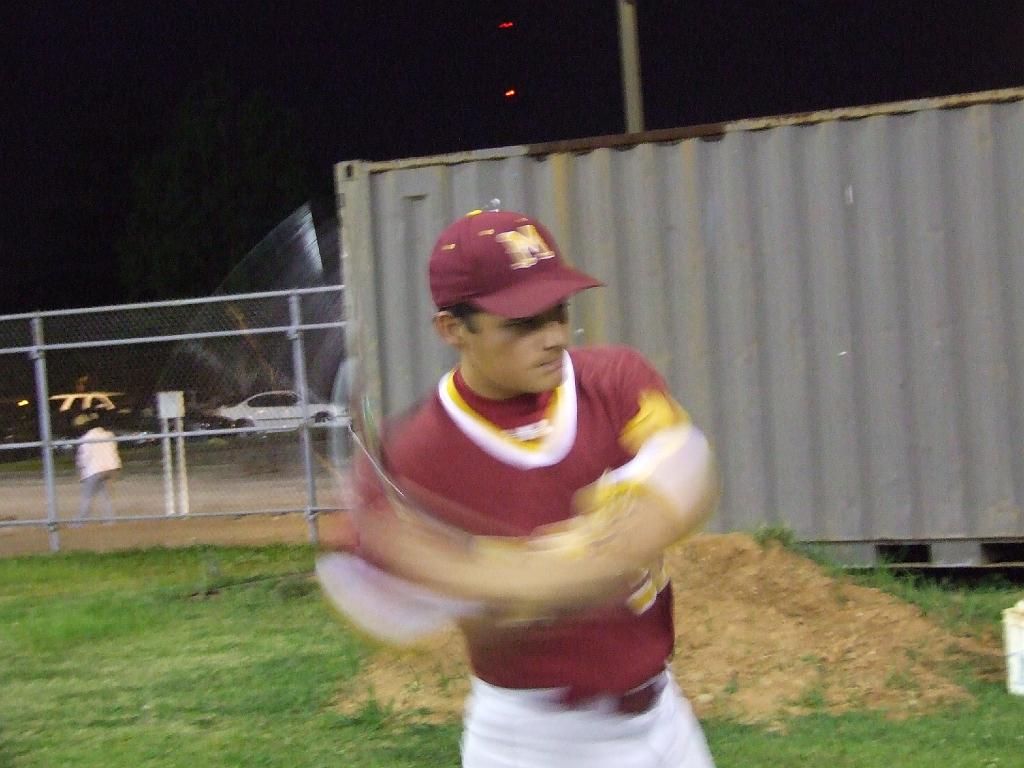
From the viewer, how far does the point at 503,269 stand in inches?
83.5

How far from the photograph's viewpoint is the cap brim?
2.08 metres

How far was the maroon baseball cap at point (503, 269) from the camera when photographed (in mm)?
2098

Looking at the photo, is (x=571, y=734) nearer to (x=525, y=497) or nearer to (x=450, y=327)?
(x=525, y=497)

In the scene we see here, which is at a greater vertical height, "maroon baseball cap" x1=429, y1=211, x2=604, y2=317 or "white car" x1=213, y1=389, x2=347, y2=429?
"maroon baseball cap" x1=429, y1=211, x2=604, y2=317

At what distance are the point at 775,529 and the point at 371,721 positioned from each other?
2948 millimetres

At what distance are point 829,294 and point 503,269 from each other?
5.99 meters

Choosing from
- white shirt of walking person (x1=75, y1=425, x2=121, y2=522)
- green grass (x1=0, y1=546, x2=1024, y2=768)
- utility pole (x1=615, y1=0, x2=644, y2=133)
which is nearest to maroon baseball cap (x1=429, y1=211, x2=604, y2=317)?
green grass (x1=0, y1=546, x2=1024, y2=768)

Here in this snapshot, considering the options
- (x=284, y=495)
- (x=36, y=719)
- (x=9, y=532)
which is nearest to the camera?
(x=36, y=719)

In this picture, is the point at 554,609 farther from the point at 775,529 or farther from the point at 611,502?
the point at 775,529

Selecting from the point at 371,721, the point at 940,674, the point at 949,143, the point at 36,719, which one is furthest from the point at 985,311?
the point at 36,719

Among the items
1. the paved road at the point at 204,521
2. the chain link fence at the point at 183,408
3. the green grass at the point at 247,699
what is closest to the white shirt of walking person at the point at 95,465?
the chain link fence at the point at 183,408

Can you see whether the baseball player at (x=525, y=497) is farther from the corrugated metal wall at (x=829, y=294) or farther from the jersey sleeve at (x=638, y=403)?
the corrugated metal wall at (x=829, y=294)

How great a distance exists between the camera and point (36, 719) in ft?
20.4

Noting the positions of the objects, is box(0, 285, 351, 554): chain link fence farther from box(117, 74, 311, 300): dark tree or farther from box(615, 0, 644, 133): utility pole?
box(117, 74, 311, 300): dark tree
